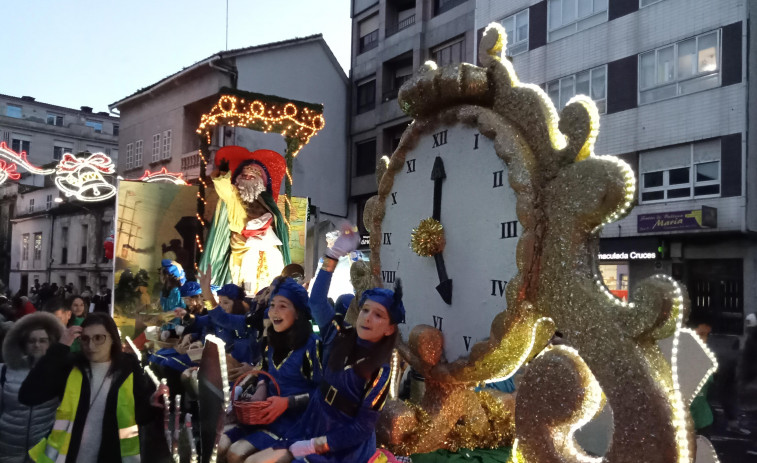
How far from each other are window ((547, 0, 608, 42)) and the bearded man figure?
1089 centimetres

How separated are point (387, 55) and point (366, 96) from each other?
1937mm

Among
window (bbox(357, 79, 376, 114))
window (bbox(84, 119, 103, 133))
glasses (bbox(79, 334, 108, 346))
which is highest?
window (bbox(84, 119, 103, 133))

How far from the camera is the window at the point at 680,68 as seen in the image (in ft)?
43.3

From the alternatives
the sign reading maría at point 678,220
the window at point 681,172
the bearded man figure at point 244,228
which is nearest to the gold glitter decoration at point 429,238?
the bearded man figure at point 244,228

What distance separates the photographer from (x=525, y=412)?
2.54 m

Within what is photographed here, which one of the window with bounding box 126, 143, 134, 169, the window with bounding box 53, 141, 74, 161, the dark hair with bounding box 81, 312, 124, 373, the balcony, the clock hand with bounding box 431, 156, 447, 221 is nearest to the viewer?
the dark hair with bounding box 81, 312, 124, 373

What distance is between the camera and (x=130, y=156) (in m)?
25.4

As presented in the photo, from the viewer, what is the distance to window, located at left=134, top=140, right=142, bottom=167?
80.3ft

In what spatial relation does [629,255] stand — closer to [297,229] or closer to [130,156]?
[297,229]

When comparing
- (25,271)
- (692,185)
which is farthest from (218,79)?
(25,271)

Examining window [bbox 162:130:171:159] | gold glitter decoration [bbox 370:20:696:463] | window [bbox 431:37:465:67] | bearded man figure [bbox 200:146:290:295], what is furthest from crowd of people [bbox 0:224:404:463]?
window [bbox 162:130:171:159]

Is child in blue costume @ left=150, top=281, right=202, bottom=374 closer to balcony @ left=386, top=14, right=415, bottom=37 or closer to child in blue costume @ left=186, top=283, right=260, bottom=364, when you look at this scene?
child in blue costume @ left=186, top=283, right=260, bottom=364

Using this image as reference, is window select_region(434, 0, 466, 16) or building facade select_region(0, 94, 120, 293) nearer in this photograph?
window select_region(434, 0, 466, 16)

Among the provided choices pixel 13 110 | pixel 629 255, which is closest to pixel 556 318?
pixel 629 255
